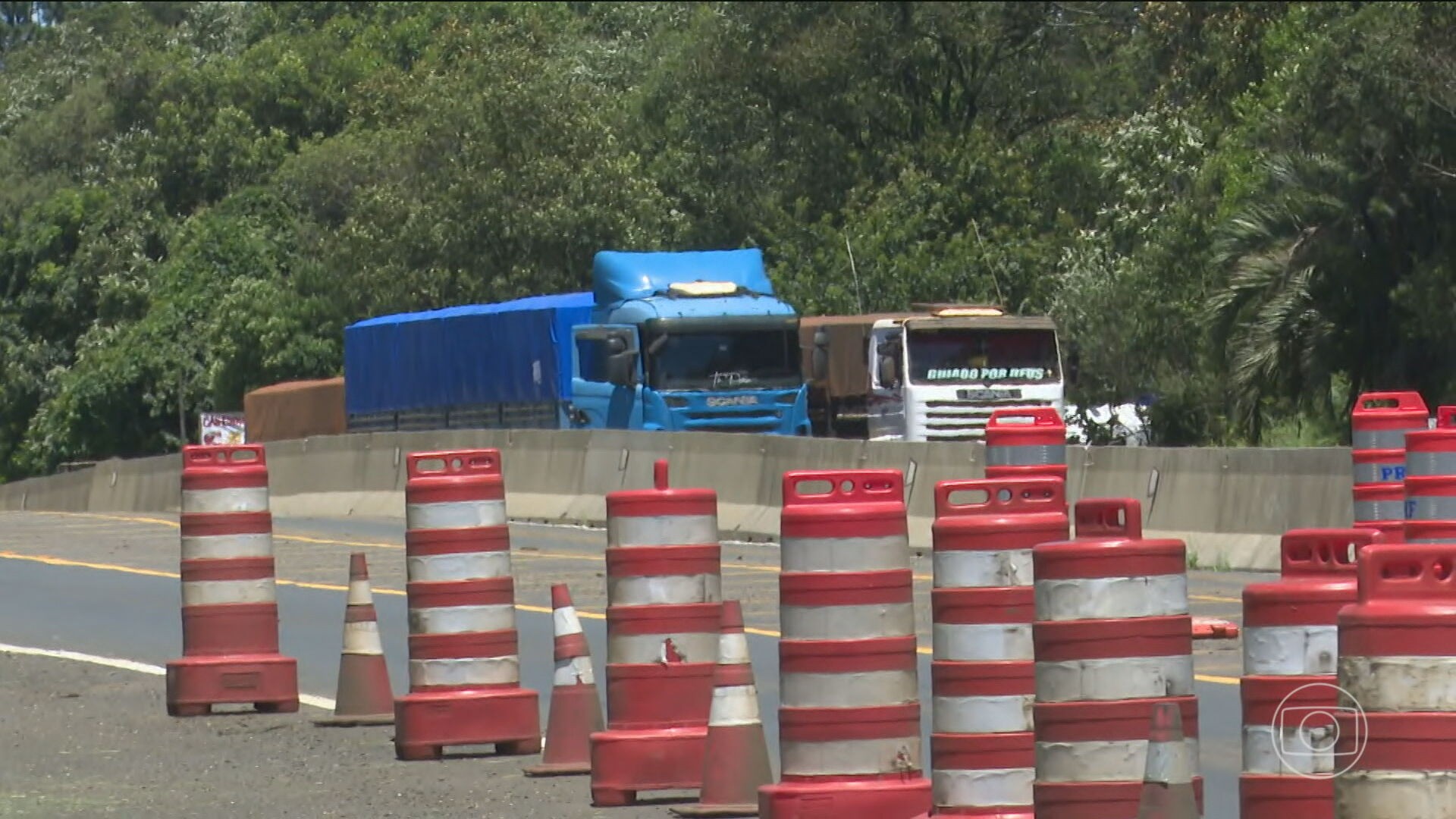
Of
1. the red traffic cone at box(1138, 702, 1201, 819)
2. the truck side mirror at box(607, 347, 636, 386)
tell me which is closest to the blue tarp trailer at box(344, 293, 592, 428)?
the truck side mirror at box(607, 347, 636, 386)

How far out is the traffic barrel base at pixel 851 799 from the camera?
29.1 feet

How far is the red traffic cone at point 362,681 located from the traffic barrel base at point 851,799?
14.6 ft

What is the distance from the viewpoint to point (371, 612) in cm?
1295

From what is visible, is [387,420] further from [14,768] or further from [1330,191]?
[14,768]

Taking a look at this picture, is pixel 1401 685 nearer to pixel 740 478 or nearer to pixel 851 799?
pixel 851 799

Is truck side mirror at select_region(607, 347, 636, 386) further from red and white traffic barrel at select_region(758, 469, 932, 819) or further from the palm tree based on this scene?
red and white traffic barrel at select_region(758, 469, 932, 819)

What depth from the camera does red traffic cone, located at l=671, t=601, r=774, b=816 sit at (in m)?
9.70

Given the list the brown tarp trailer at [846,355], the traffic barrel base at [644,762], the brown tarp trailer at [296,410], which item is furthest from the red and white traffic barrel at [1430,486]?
the brown tarp trailer at [296,410]

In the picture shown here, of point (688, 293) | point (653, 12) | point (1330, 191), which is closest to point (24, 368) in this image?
point (653, 12)

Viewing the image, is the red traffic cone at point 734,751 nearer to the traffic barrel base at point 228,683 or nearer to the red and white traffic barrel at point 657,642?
the red and white traffic barrel at point 657,642

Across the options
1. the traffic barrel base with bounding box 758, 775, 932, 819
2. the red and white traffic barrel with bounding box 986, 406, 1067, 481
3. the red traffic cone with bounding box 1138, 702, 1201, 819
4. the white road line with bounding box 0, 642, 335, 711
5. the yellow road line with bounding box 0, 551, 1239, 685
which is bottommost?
the yellow road line with bounding box 0, 551, 1239, 685

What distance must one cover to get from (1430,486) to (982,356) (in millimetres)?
23205

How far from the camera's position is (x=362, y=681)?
43.3ft

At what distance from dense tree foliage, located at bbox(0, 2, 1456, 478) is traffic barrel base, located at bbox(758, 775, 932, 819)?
2062 centimetres
